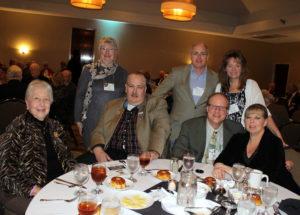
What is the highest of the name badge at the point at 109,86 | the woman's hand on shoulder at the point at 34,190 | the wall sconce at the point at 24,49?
the wall sconce at the point at 24,49

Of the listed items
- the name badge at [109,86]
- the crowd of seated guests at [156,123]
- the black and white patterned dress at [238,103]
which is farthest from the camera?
the name badge at [109,86]

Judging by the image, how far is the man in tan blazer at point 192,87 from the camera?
3.43m

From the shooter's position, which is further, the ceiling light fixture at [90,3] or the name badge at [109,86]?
the ceiling light fixture at [90,3]

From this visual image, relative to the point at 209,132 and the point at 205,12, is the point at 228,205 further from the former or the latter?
the point at 205,12

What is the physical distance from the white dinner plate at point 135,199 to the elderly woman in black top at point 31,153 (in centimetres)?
60

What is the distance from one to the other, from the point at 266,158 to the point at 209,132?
21.3 inches

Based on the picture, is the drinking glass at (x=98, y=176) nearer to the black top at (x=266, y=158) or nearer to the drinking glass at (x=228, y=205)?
the drinking glass at (x=228, y=205)

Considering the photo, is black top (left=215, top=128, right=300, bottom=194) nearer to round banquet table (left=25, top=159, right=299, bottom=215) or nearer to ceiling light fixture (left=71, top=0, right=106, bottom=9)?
round banquet table (left=25, top=159, right=299, bottom=215)

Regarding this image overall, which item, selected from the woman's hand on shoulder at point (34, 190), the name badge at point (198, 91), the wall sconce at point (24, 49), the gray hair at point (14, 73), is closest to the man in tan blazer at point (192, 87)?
the name badge at point (198, 91)

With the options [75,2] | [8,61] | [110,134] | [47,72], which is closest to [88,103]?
[110,134]

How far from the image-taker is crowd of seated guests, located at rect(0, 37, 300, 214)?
7.51ft

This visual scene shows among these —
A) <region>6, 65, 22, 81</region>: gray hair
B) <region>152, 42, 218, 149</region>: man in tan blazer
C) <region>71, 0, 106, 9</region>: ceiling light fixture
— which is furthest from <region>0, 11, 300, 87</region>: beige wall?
<region>152, 42, 218, 149</region>: man in tan blazer

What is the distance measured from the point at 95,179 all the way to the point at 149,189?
0.31 m

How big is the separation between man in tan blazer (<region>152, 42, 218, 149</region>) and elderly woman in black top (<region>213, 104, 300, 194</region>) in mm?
824
